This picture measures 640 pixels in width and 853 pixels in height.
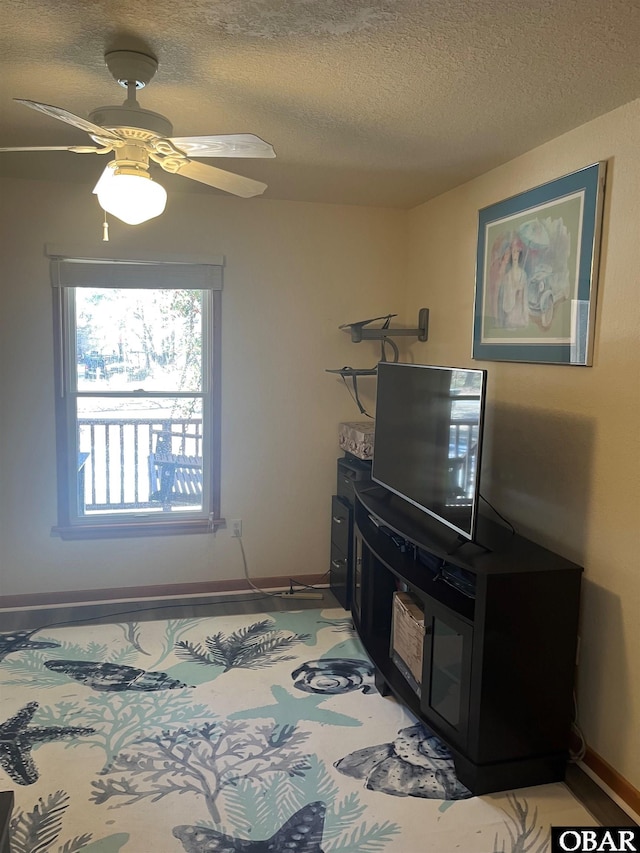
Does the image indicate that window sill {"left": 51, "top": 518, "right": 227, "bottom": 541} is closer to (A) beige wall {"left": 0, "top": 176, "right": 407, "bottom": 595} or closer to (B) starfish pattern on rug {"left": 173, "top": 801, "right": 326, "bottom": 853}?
(A) beige wall {"left": 0, "top": 176, "right": 407, "bottom": 595}

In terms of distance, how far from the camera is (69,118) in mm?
1774

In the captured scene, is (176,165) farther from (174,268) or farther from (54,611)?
(54,611)

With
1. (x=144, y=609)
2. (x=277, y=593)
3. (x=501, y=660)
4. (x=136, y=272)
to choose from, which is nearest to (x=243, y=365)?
(x=136, y=272)

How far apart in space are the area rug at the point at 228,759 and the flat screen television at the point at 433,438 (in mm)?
902

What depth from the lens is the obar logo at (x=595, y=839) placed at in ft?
6.61

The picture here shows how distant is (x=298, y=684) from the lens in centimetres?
293

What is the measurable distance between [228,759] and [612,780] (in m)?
1.39

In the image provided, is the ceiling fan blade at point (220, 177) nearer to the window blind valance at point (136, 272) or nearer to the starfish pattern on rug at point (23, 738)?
the window blind valance at point (136, 272)

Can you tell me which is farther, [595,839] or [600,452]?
[600,452]

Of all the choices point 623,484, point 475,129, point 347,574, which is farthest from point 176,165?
point 347,574

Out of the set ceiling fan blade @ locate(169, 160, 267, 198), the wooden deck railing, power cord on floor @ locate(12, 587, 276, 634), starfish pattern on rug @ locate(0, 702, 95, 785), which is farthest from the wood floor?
ceiling fan blade @ locate(169, 160, 267, 198)

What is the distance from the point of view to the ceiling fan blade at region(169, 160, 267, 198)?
2227mm

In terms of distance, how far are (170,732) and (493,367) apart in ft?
7.02

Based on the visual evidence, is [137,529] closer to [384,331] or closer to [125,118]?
[384,331]
